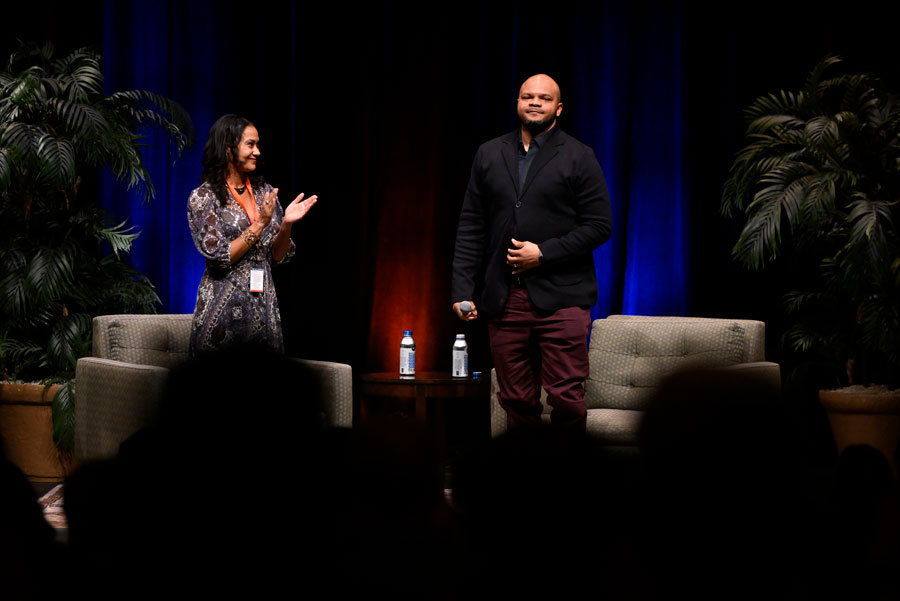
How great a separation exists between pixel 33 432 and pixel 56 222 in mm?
896

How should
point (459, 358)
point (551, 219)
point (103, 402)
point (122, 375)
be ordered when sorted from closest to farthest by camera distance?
point (551, 219)
point (122, 375)
point (103, 402)
point (459, 358)

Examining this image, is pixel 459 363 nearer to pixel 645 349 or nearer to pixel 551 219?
pixel 645 349

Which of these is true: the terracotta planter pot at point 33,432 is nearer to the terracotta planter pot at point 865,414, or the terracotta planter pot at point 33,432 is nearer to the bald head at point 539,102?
the bald head at point 539,102

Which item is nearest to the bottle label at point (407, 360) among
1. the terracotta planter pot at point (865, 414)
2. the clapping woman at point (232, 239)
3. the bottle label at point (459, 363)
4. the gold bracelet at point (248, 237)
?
the bottle label at point (459, 363)

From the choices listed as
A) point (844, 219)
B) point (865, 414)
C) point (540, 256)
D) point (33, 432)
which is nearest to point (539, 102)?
point (540, 256)

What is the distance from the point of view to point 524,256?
2795 mm

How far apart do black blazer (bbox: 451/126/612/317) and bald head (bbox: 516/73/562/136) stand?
6 centimetres

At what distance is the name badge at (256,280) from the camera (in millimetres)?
3033

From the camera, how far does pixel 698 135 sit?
4371 millimetres

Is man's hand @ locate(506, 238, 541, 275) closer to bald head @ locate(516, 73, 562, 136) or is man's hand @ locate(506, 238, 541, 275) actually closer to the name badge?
bald head @ locate(516, 73, 562, 136)

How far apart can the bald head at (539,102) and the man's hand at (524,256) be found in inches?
16.4

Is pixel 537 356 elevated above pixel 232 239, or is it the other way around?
pixel 232 239

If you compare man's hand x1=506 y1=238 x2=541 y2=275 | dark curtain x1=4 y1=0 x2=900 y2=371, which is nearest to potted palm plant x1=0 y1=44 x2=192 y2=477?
dark curtain x1=4 y1=0 x2=900 y2=371

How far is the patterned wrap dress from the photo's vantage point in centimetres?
299
